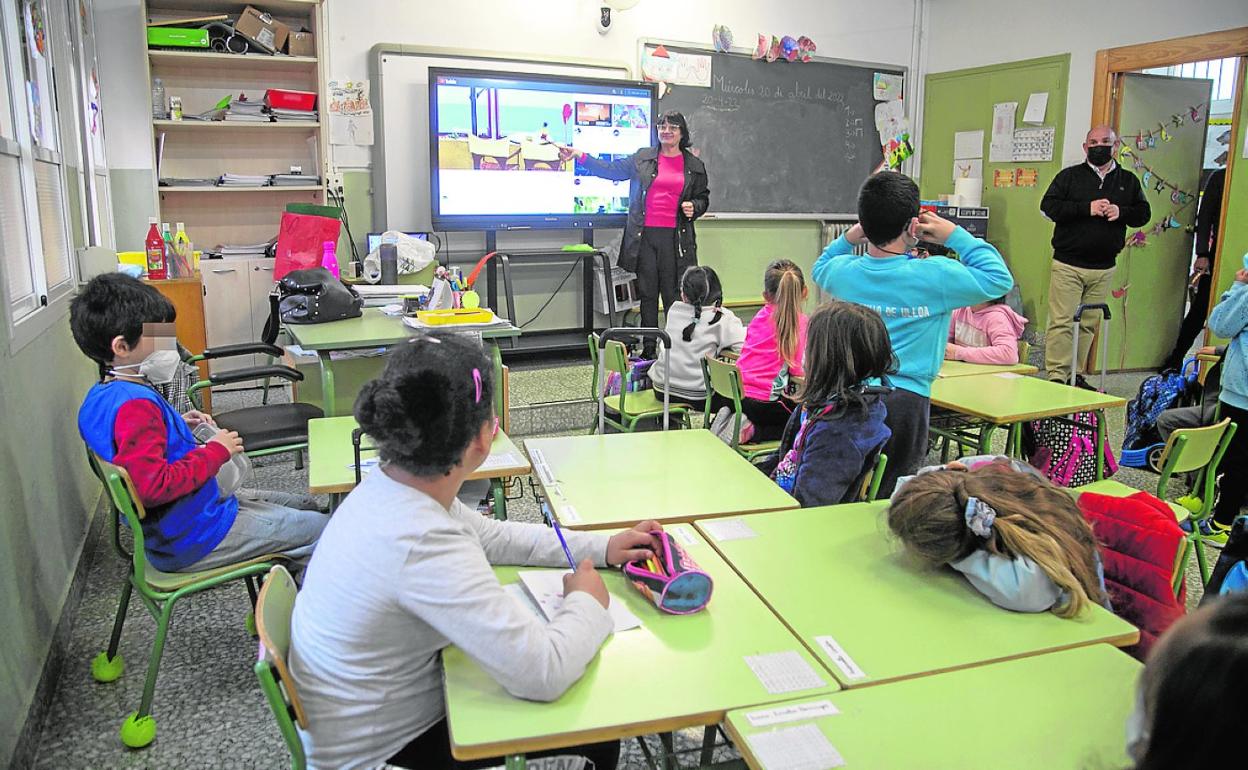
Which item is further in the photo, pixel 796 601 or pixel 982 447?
pixel 982 447

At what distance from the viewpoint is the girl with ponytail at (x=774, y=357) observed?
10.7 ft

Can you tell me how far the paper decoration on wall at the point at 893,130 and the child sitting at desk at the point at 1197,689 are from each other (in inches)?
286

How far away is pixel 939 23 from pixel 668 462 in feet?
21.5

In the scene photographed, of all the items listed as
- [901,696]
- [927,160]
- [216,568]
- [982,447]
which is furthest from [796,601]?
[927,160]

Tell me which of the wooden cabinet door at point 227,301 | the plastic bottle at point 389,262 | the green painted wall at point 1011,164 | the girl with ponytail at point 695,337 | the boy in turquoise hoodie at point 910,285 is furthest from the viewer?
the green painted wall at point 1011,164

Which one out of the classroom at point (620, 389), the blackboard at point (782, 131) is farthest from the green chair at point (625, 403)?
the blackboard at point (782, 131)

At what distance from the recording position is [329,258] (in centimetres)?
464

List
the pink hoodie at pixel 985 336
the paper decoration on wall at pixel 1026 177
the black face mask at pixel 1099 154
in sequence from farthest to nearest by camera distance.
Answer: the paper decoration on wall at pixel 1026 177, the black face mask at pixel 1099 154, the pink hoodie at pixel 985 336

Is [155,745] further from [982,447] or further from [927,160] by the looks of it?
[927,160]

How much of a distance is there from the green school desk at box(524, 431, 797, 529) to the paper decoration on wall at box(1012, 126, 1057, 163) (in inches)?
206

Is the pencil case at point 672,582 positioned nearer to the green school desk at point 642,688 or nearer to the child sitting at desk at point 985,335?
the green school desk at point 642,688

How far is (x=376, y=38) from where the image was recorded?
578 centimetres

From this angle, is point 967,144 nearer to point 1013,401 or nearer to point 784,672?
point 1013,401

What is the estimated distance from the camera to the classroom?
1215mm
